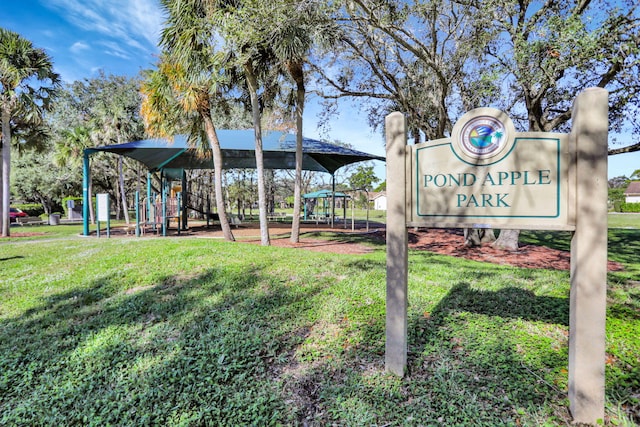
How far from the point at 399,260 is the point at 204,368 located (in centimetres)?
188

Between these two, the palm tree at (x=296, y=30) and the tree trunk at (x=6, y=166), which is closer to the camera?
the palm tree at (x=296, y=30)

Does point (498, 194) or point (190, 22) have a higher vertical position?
point (190, 22)

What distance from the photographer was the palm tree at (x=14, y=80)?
12312mm

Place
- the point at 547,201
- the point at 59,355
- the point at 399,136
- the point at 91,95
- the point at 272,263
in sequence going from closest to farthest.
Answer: the point at 547,201 → the point at 399,136 → the point at 59,355 → the point at 272,263 → the point at 91,95

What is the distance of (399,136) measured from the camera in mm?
2717

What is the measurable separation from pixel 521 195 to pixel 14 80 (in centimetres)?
1669

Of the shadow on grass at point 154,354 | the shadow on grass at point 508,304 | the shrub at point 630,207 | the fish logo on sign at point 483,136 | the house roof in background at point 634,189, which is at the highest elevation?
the house roof in background at point 634,189

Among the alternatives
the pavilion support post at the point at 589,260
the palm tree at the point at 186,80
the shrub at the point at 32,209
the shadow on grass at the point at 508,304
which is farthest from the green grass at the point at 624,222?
the shrub at the point at 32,209

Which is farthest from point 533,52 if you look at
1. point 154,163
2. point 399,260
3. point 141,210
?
point 154,163

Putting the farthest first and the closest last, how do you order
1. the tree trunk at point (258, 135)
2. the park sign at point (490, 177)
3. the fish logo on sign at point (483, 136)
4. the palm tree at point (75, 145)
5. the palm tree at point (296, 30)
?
the palm tree at point (75, 145)
the tree trunk at point (258, 135)
the palm tree at point (296, 30)
the fish logo on sign at point (483, 136)
the park sign at point (490, 177)

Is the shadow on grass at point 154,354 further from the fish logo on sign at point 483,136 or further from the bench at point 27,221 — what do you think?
the bench at point 27,221

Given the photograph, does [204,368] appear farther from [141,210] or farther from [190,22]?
[141,210]

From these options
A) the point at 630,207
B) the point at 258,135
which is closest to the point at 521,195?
the point at 258,135

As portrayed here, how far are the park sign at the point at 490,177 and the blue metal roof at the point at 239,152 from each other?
9.43 meters
